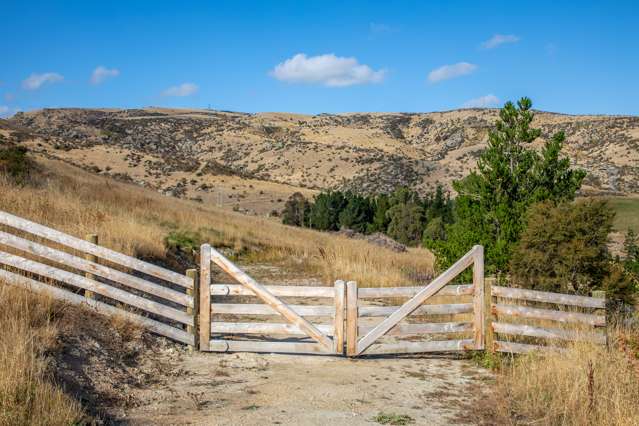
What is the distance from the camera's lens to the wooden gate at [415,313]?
27.1 feet

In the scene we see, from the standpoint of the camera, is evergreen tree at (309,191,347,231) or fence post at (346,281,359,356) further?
evergreen tree at (309,191,347,231)

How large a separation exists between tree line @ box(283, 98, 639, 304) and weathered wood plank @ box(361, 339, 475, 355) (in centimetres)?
296

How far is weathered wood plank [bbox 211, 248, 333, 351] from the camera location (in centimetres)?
816

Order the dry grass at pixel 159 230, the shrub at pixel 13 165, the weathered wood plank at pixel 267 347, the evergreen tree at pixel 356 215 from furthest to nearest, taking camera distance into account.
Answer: the evergreen tree at pixel 356 215
the shrub at pixel 13 165
the dry grass at pixel 159 230
the weathered wood plank at pixel 267 347

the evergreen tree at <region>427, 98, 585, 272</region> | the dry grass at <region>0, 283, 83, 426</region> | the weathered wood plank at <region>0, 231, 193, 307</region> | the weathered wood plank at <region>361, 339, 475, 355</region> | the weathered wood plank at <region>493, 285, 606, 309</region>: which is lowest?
the weathered wood plank at <region>361, 339, 475, 355</region>

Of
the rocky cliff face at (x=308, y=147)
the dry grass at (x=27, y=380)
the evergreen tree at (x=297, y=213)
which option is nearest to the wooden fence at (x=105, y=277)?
the dry grass at (x=27, y=380)

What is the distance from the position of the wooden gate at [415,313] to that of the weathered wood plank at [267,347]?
1.58ft

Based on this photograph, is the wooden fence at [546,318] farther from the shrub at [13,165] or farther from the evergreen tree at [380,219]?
the evergreen tree at [380,219]

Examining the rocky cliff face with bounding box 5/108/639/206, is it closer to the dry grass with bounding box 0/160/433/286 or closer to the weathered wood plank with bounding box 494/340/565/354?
the dry grass with bounding box 0/160/433/286

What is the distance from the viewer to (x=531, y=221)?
1211 centimetres

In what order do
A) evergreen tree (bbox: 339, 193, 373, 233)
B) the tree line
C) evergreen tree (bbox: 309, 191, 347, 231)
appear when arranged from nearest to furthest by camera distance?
the tree line, evergreen tree (bbox: 309, 191, 347, 231), evergreen tree (bbox: 339, 193, 373, 233)

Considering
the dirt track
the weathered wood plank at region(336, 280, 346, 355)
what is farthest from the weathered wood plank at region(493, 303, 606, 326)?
the weathered wood plank at region(336, 280, 346, 355)

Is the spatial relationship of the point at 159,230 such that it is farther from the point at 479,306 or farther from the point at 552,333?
the point at 552,333

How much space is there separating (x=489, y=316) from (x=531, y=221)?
426 cm
